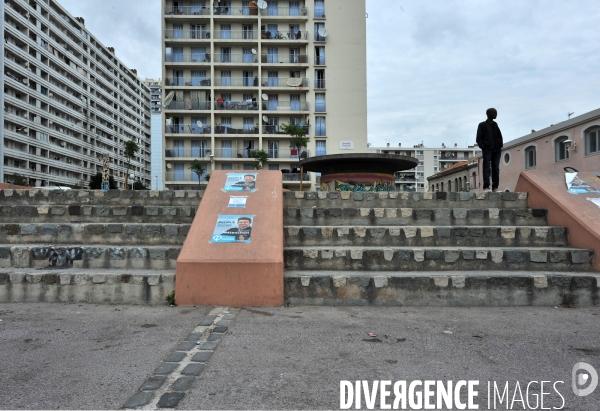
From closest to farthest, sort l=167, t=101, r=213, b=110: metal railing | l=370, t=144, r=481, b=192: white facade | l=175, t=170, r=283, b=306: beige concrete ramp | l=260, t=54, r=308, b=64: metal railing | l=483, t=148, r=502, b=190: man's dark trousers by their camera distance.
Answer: l=175, t=170, r=283, b=306: beige concrete ramp < l=483, t=148, r=502, b=190: man's dark trousers < l=167, t=101, r=213, b=110: metal railing < l=260, t=54, r=308, b=64: metal railing < l=370, t=144, r=481, b=192: white facade

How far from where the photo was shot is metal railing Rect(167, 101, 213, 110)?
136 feet

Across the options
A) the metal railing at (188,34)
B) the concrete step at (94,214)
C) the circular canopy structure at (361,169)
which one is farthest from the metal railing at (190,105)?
the concrete step at (94,214)

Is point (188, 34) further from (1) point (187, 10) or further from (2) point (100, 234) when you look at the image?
(2) point (100, 234)

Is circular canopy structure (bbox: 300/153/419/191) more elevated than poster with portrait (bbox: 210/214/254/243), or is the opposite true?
circular canopy structure (bbox: 300/153/419/191)

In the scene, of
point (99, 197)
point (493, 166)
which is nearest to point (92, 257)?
point (99, 197)

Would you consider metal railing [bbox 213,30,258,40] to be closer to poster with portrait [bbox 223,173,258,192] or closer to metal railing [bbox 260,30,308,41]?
metal railing [bbox 260,30,308,41]

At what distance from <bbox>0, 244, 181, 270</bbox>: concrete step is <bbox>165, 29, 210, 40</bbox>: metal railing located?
4094cm

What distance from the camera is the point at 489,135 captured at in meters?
8.80

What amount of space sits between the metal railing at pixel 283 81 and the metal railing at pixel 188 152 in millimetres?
Answer: 9553

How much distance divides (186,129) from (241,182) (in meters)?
37.6

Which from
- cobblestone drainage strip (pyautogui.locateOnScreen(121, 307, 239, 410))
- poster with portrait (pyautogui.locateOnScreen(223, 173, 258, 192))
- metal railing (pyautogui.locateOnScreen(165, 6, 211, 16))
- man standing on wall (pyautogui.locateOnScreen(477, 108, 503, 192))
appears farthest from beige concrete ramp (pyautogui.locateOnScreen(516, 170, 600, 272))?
metal railing (pyautogui.locateOnScreen(165, 6, 211, 16))

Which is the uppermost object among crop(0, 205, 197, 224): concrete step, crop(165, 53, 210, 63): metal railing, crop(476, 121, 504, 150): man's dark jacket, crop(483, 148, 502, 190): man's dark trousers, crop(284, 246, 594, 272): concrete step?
crop(165, 53, 210, 63): metal railing

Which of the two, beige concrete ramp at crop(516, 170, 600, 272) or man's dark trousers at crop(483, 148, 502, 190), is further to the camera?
man's dark trousers at crop(483, 148, 502, 190)

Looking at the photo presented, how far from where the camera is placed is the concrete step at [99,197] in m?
8.05
